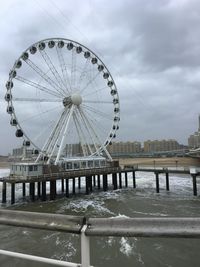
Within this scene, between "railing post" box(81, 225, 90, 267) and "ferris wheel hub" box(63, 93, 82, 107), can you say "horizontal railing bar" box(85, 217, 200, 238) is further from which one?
"ferris wheel hub" box(63, 93, 82, 107)

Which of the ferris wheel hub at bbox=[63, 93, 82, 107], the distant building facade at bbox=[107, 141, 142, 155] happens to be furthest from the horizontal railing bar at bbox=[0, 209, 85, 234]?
the distant building facade at bbox=[107, 141, 142, 155]

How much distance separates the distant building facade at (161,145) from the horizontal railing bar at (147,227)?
18626cm

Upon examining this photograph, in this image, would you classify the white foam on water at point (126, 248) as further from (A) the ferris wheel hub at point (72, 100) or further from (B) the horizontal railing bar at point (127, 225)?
(A) the ferris wheel hub at point (72, 100)

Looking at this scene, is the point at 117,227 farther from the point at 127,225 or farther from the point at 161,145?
the point at 161,145

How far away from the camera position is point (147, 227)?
2217 mm

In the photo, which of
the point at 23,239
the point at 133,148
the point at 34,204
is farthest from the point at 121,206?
the point at 133,148

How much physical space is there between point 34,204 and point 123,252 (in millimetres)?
20429

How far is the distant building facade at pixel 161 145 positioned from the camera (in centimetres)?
18612

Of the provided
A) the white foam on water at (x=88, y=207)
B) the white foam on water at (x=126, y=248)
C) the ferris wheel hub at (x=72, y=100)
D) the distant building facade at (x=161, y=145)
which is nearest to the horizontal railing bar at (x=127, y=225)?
the white foam on water at (x=126, y=248)

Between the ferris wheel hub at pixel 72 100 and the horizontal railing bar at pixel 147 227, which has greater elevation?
the ferris wheel hub at pixel 72 100

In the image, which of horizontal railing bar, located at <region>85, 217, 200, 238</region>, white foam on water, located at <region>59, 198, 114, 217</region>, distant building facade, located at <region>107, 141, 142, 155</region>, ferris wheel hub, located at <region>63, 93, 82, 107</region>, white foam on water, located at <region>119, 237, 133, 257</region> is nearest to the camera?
horizontal railing bar, located at <region>85, 217, 200, 238</region>

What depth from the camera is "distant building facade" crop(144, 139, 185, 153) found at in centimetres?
18612

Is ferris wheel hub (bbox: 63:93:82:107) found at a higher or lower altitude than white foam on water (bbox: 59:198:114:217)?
higher

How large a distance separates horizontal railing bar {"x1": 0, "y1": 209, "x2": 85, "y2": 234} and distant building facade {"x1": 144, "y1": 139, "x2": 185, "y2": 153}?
611 feet
